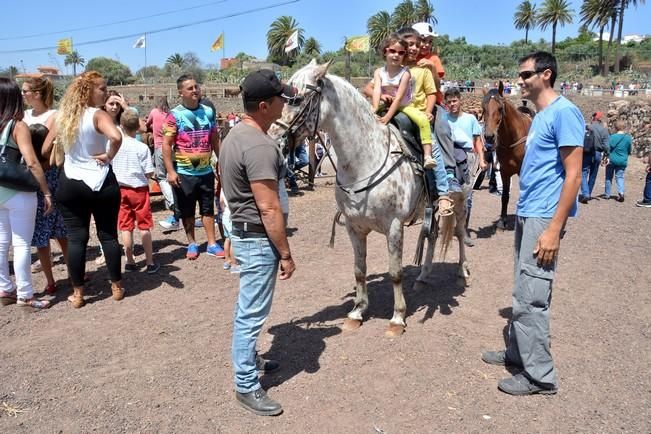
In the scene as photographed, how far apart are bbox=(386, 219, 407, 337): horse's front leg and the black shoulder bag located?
3692 millimetres

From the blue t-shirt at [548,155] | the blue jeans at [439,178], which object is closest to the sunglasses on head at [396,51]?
the blue jeans at [439,178]

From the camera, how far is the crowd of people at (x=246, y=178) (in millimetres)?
3225

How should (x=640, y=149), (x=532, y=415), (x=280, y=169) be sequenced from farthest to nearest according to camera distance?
(x=640, y=149)
(x=532, y=415)
(x=280, y=169)

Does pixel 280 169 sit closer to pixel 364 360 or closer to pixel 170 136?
pixel 364 360

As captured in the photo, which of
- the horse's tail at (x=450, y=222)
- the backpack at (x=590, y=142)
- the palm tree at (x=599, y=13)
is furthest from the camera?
the palm tree at (x=599, y=13)

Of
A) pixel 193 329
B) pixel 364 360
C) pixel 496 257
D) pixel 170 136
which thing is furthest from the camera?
pixel 496 257

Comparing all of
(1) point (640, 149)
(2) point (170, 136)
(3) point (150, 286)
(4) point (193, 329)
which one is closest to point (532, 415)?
(4) point (193, 329)

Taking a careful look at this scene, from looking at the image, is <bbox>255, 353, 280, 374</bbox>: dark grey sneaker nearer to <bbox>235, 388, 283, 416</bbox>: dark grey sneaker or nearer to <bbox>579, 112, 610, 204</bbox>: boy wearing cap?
<bbox>235, 388, 283, 416</bbox>: dark grey sneaker

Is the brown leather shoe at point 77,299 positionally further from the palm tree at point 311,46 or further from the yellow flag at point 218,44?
the palm tree at point 311,46

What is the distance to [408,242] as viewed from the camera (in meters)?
8.27

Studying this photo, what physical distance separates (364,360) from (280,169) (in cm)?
196

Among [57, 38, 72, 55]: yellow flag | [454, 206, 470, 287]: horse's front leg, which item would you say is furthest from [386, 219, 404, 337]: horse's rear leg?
[57, 38, 72, 55]: yellow flag

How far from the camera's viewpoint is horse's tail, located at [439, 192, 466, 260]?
5.99 metres

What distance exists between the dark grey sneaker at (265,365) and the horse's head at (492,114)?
20.3 feet
